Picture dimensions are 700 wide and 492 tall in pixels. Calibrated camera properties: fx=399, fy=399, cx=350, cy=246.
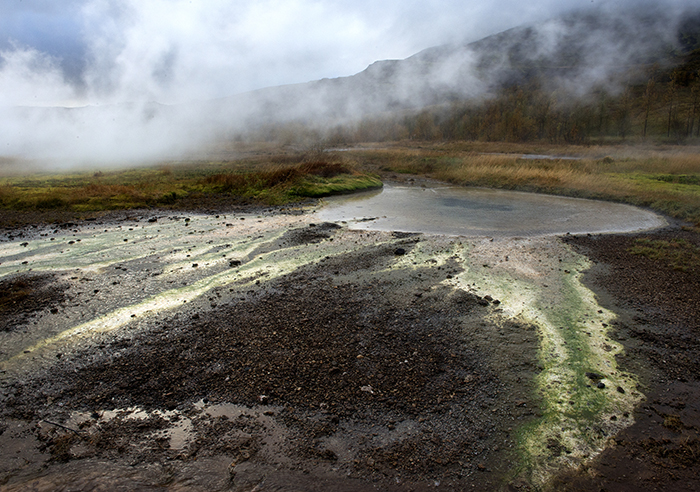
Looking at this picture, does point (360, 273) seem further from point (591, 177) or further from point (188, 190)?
point (591, 177)

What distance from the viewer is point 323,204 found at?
23.1 metres

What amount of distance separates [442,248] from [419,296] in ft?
14.7

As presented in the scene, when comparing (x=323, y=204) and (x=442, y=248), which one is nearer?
(x=442, y=248)

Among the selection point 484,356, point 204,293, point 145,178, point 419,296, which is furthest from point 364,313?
point 145,178

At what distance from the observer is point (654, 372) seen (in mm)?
6199

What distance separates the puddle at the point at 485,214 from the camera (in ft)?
53.8

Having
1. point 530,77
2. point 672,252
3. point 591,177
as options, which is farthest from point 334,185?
point 530,77

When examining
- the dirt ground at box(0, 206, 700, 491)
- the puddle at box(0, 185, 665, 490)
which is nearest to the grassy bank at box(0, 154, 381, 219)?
the puddle at box(0, 185, 665, 490)

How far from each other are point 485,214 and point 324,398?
16.0 meters

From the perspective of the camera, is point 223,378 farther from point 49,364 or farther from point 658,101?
point 658,101

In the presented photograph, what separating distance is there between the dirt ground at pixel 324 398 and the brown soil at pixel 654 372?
0.03 metres

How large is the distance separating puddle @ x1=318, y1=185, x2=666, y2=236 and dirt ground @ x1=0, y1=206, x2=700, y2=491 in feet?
24.4

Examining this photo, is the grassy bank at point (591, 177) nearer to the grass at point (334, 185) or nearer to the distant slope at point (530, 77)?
the grass at point (334, 185)

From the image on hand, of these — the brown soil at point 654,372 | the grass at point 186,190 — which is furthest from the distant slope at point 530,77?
the brown soil at point 654,372
